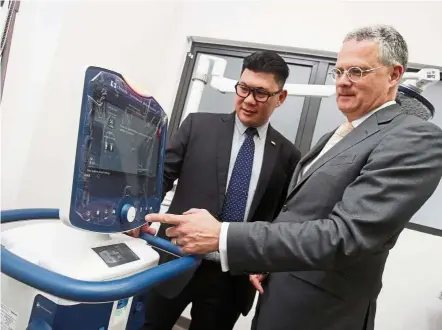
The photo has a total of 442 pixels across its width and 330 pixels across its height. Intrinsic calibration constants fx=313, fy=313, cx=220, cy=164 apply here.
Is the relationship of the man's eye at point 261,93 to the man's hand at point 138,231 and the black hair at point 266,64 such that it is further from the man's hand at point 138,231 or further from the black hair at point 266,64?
the man's hand at point 138,231

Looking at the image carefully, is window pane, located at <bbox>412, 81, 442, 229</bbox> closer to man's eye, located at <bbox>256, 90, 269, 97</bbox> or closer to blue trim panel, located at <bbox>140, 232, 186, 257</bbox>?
man's eye, located at <bbox>256, 90, 269, 97</bbox>

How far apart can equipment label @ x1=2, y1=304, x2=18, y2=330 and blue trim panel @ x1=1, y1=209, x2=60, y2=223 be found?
251 mm

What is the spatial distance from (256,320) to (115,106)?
786 mm

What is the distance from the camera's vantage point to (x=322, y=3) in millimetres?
2455

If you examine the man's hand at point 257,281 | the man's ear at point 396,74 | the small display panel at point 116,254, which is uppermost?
the man's ear at point 396,74

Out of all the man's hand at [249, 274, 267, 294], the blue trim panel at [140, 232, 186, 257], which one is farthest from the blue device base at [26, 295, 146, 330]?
the man's hand at [249, 274, 267, 294]

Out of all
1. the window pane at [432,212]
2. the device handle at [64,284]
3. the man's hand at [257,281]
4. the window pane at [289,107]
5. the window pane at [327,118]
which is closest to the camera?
the device handle at [64,284]

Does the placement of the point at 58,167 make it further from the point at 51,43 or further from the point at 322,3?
the point at 322,3

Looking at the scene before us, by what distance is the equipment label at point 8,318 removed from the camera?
656 millimetres

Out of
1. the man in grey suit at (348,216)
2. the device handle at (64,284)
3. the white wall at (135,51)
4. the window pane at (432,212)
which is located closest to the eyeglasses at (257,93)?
the man in grey suit at (348,216)

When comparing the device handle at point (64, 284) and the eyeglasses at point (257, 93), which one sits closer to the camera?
the device handle at point (64, 284)

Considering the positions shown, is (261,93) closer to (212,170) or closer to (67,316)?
(212,170)

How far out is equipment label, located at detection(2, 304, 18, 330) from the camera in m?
0.66

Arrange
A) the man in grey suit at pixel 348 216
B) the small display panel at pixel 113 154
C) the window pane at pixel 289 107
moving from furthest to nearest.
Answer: the window pane at pixel 289 107, the man in grey suit at pixel 348 216, the small display panel at pixel 113 154
